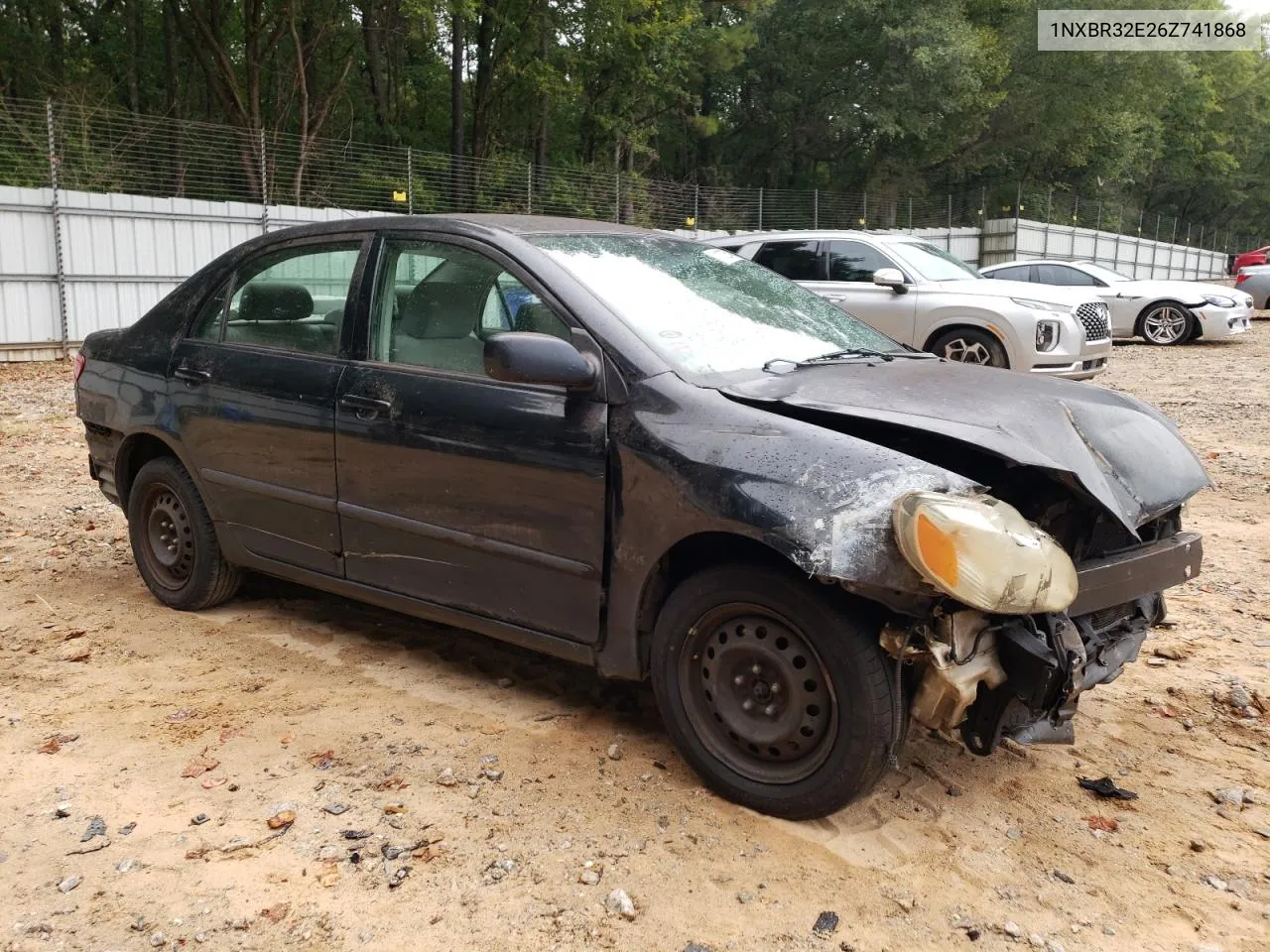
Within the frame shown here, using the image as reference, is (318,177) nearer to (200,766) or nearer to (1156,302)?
(1156,302)

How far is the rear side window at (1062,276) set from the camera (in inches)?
643

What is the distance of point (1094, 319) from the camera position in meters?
11.4

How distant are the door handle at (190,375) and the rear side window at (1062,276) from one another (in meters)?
14.2

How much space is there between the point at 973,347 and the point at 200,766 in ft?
29.1

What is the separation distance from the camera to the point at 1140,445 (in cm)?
328

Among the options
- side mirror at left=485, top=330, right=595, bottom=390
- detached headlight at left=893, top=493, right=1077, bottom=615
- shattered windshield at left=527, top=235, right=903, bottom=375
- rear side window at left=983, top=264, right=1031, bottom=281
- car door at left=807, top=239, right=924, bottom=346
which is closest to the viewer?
detached headlight at left=893, top=493, right=1077, bottom=615

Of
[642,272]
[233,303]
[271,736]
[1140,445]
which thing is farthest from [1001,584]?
[233,303]

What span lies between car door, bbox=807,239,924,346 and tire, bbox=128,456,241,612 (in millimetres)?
7509

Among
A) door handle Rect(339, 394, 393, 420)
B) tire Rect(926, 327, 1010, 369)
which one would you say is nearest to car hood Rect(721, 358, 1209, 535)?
door handle Rect(339, 394, 393, 420)

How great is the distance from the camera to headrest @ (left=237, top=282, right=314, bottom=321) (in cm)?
437

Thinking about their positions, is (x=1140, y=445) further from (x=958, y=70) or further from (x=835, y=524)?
(x=958, y=70)

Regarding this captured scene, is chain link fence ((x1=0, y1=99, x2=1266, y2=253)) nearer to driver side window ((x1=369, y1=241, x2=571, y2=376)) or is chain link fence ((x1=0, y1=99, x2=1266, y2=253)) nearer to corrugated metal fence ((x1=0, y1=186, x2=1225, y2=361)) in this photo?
corrugated metal fence ((x1=0, y1=186, x2=1225, y2=361))

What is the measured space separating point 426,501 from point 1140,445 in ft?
7.41

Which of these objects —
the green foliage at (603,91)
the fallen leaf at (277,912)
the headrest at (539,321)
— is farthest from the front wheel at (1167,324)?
the fallen leaf at (277,912)
